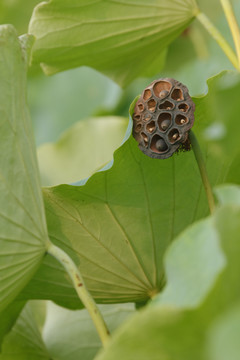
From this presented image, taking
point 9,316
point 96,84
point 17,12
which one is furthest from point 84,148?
point 9,316

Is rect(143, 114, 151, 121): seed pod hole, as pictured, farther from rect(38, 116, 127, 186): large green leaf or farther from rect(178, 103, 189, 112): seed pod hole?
rect(38, 116, 127, 186): large green leaf

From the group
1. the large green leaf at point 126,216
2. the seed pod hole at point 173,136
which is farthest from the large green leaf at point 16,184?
the seed pod hole at point 173,136

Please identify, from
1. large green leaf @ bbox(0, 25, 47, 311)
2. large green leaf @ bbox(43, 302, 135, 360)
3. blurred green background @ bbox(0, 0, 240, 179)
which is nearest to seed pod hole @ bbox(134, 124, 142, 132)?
large green leaf @ bbox(0, 25, 47, 311)

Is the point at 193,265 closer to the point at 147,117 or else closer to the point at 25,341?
the point at 147,117

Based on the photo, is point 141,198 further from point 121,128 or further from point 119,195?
point 121,128

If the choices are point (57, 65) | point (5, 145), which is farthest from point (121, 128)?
point (5, 145)

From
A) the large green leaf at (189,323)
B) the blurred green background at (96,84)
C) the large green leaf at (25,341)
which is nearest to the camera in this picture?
the large green leaf at (189,323)

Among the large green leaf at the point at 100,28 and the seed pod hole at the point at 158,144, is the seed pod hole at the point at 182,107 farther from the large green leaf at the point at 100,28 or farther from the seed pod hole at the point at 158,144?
the large green leaf at the point at 100,28
